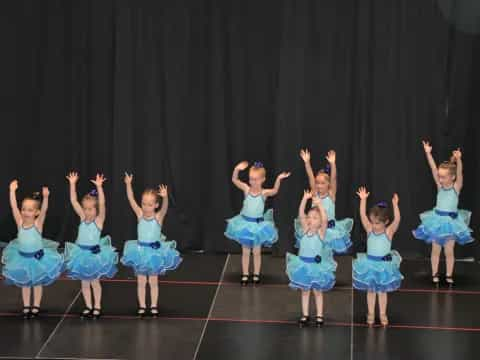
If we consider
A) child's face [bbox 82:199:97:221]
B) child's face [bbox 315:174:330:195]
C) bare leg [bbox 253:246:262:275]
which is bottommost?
bare leg [bbox 253:246:262:275]

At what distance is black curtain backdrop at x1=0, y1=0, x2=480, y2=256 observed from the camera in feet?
32.6

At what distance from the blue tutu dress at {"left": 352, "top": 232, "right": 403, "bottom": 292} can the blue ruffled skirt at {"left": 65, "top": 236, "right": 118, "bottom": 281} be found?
195 centimetres

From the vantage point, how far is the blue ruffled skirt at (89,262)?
8.25 m

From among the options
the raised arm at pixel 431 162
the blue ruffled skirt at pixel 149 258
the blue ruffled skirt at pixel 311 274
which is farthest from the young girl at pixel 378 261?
the blue ruffled skirt at pixel 149 258

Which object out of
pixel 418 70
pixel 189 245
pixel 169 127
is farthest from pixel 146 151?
pixel 418 70

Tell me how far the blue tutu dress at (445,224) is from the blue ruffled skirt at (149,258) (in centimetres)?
228

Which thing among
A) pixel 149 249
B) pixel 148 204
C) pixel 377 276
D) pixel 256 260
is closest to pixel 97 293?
pixel 149 249

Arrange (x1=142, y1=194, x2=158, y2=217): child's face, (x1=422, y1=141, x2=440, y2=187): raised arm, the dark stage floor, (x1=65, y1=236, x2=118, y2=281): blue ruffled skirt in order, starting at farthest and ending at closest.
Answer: (x1=422, y1=141, x2=440, y2=187): raised arm < (x1=142, y1=194, x2=158, y2=217): child's face < (x1=65, y1=236, x2=118, y2=281): blue ruffled skirt < the dark stage floor

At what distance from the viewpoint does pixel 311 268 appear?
8148 millimetres

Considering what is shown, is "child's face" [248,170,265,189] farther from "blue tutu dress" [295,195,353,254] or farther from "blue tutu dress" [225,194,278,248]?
"blue tutu dress" [295,195,353,254]

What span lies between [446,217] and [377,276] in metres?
1.35

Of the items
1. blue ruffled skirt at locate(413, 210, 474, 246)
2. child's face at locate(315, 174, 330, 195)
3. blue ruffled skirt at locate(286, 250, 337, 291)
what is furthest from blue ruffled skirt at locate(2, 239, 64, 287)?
blue ruffled skirt at locate(413, 210, 474, 246)

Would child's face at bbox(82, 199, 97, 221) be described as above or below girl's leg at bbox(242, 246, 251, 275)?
above

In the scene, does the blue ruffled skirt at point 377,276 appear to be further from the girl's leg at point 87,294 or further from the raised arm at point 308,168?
the girl's leg at point 87,294
